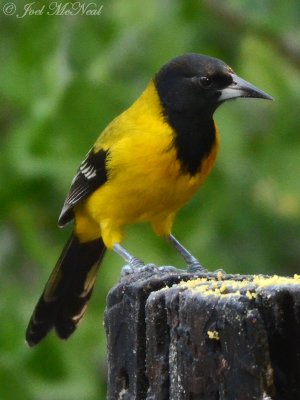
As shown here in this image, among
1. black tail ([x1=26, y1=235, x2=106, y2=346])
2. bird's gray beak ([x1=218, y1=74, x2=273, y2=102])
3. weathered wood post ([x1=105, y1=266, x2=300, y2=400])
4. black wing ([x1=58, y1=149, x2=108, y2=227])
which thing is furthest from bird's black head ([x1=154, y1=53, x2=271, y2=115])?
weathered wood post ([x1=105, y1=266, x2=300, y2=400])

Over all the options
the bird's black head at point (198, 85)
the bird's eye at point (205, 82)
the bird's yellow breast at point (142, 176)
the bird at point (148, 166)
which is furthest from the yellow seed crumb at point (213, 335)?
the bird's eye at point (205, 82)

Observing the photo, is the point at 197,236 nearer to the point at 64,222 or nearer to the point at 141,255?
the point at 141,255

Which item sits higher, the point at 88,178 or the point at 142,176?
the point at 88,178

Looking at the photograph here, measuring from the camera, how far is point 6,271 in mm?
9297

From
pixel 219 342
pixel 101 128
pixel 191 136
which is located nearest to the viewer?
pixel 219 342

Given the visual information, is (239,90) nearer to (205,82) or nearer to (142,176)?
(205,82)

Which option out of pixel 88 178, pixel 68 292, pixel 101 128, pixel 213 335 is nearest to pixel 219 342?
pixel 213 335

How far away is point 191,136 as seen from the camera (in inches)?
260

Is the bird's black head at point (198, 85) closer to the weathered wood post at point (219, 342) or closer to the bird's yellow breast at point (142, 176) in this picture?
the bird's yellow breast at point (142, 176)

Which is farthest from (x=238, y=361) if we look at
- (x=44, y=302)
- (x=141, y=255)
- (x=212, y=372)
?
(x=141, y=255)

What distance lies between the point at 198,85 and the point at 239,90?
263mm

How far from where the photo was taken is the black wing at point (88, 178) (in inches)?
268

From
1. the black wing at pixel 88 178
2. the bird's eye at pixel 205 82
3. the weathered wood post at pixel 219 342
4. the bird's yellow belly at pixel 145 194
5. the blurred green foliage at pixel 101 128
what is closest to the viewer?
the weathered wood post at pixel 219 342

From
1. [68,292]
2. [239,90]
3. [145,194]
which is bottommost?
[68,292]
